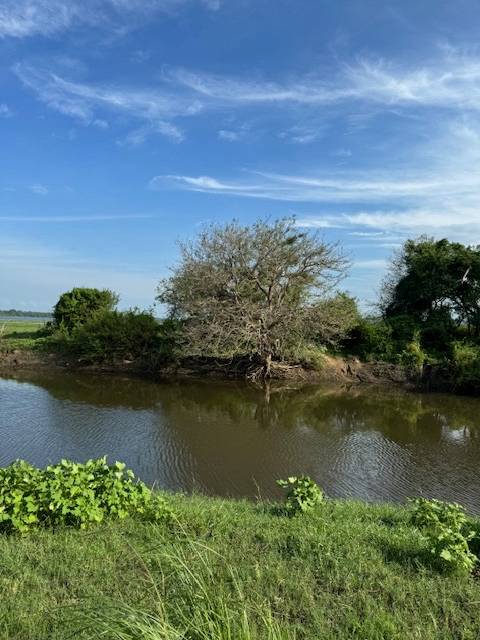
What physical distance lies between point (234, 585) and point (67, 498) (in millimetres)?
2789

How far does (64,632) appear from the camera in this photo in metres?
2.92

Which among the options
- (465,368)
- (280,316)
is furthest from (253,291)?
(465,368)

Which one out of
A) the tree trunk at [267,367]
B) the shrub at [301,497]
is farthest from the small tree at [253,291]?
the shrub at [301,497]

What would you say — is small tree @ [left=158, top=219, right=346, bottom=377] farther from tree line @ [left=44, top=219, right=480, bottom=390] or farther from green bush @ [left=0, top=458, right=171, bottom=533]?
green bush @ [left=0, top=458, right=171, bottom=533]

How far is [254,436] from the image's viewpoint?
47.0ft

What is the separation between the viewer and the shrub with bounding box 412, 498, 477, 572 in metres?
4.36

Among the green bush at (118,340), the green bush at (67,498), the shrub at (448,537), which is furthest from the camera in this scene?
the green bush at (118,340)

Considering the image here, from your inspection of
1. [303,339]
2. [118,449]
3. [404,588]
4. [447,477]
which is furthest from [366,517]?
[303,339]

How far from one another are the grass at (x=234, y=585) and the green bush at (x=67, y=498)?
187mm

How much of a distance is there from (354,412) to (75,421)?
10.1 metres

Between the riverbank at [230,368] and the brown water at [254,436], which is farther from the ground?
the riverbank at [230,368]

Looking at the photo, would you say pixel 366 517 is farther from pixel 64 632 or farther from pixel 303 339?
pixel 303 339

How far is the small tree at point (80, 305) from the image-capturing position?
3055 cm

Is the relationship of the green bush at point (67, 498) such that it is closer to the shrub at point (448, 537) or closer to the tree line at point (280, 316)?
the shrub at point (448, 537)
